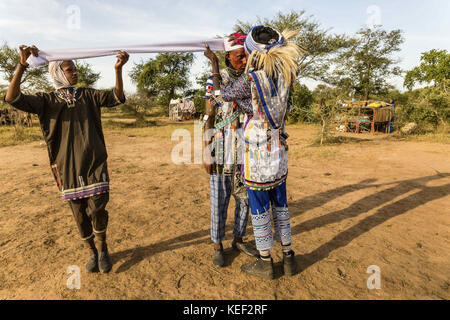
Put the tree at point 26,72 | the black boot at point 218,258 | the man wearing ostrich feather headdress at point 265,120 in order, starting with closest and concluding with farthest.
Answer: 1. the man wearing ostrich feather headdress at point 265,120
2. the black boot at point 218,258
3. the tree at point 26,72

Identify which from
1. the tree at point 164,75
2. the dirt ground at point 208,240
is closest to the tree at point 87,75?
the tree at point 164,75

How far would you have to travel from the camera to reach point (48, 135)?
243cm

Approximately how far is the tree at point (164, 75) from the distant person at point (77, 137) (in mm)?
28485

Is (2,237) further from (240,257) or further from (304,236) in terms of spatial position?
(304,236)

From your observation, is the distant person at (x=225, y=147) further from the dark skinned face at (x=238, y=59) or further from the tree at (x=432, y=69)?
the tree at (x=432, y=69)

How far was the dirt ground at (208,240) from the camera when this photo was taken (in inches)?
92.8

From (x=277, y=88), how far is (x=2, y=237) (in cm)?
364

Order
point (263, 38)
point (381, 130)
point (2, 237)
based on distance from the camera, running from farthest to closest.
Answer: point (381, 130) < point (2, 237) < point (263, 38)

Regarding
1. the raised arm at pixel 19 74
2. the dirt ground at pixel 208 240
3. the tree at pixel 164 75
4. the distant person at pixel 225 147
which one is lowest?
the dirt ground at pixel 208 240

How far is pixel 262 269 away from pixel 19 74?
8.53 ft

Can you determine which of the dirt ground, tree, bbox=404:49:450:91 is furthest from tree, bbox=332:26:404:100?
the dirt ground

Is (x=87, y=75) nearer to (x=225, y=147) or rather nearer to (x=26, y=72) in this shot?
(x=26, y=72)

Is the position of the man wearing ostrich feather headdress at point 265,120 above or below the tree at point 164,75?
below
